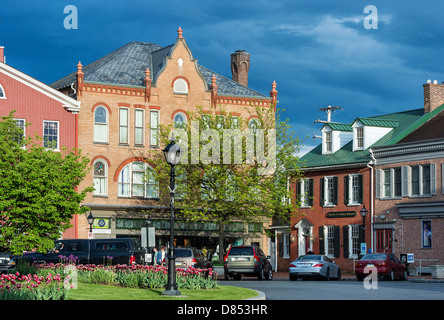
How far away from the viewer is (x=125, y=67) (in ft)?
185

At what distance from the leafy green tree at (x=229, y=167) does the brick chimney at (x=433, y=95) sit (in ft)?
29.4

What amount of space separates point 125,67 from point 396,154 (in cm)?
2052

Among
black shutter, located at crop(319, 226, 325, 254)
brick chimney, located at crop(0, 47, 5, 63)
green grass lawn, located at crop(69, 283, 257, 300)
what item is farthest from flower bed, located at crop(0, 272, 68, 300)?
brick chimney, located at crop(0, 47, 5, 63)

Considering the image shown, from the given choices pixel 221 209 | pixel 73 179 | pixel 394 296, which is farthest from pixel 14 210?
pixel 221 209

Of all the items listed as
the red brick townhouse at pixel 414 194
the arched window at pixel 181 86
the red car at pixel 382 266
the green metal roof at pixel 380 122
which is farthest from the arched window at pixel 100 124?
the red car at pixel 382 266

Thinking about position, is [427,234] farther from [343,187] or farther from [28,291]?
[28,291]

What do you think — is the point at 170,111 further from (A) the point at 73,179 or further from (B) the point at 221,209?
(A) the point at 73,179

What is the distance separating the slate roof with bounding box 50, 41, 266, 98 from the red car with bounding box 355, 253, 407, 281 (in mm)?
22363

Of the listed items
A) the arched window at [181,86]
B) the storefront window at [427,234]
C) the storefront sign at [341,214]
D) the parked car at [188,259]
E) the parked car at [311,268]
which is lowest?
the parked car at [311,268]

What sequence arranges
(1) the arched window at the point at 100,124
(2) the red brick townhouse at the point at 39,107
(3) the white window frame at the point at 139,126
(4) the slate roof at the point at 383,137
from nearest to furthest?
(2) the red brick townhouse at the point at 39,107
(4) the slate roof at the point at 383,137
(1) the arched window at the point at 100,124
(3) the white window frame at the point at 139,126

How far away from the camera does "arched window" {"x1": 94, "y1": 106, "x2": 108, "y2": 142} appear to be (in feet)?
175

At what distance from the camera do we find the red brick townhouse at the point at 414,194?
150 feet

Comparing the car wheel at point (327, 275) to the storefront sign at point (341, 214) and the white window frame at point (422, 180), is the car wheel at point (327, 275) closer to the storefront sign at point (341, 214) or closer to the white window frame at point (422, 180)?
the white window frame at point (422, 180)

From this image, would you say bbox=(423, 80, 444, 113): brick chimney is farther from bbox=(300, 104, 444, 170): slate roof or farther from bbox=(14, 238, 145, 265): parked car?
bbox=(14, 238, 145, 265): parked car
